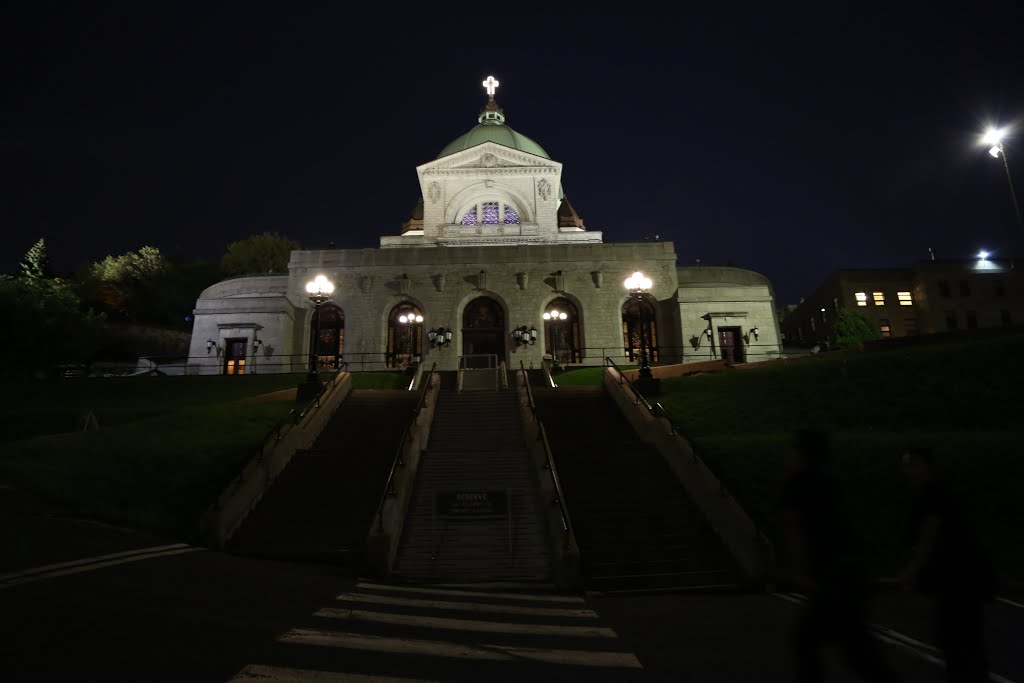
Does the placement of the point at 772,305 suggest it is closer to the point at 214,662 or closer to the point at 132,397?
the point at 132,397

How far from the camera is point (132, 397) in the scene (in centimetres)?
2522

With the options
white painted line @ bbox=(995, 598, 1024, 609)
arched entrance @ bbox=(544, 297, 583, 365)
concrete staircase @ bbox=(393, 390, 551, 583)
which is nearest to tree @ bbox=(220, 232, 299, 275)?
arched entrance @ bbox=(544, 297, 583, 365)

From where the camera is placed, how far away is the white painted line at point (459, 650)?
232 inches

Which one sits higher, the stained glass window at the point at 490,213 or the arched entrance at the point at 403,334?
the stained glass window at the point at 490,213

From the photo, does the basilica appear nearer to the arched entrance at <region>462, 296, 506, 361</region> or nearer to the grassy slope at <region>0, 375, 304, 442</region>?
the arched entrance at <region>462, 296, 506, 361</region>

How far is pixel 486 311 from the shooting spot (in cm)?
3816

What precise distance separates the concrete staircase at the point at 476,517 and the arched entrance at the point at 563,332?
18.3m

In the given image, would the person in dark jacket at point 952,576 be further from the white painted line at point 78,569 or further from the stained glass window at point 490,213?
the stained glass window at point 490,213

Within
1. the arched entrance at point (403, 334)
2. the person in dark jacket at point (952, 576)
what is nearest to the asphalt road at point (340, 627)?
the person in dark jacket at point (952, 576)

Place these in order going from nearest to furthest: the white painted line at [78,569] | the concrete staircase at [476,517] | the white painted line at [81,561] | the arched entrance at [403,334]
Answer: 1. the white painted line at [78,569]
2. the white painted line at [81,561]
3. the concrete staircase at [476,517]
4. the arched entrance at [403,334]

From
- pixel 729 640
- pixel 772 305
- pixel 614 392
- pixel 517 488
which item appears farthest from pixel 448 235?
pixel 729 640

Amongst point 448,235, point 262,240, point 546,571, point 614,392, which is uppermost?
point 262,240

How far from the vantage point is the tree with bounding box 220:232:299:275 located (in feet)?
207

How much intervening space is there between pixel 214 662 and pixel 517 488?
970cm
